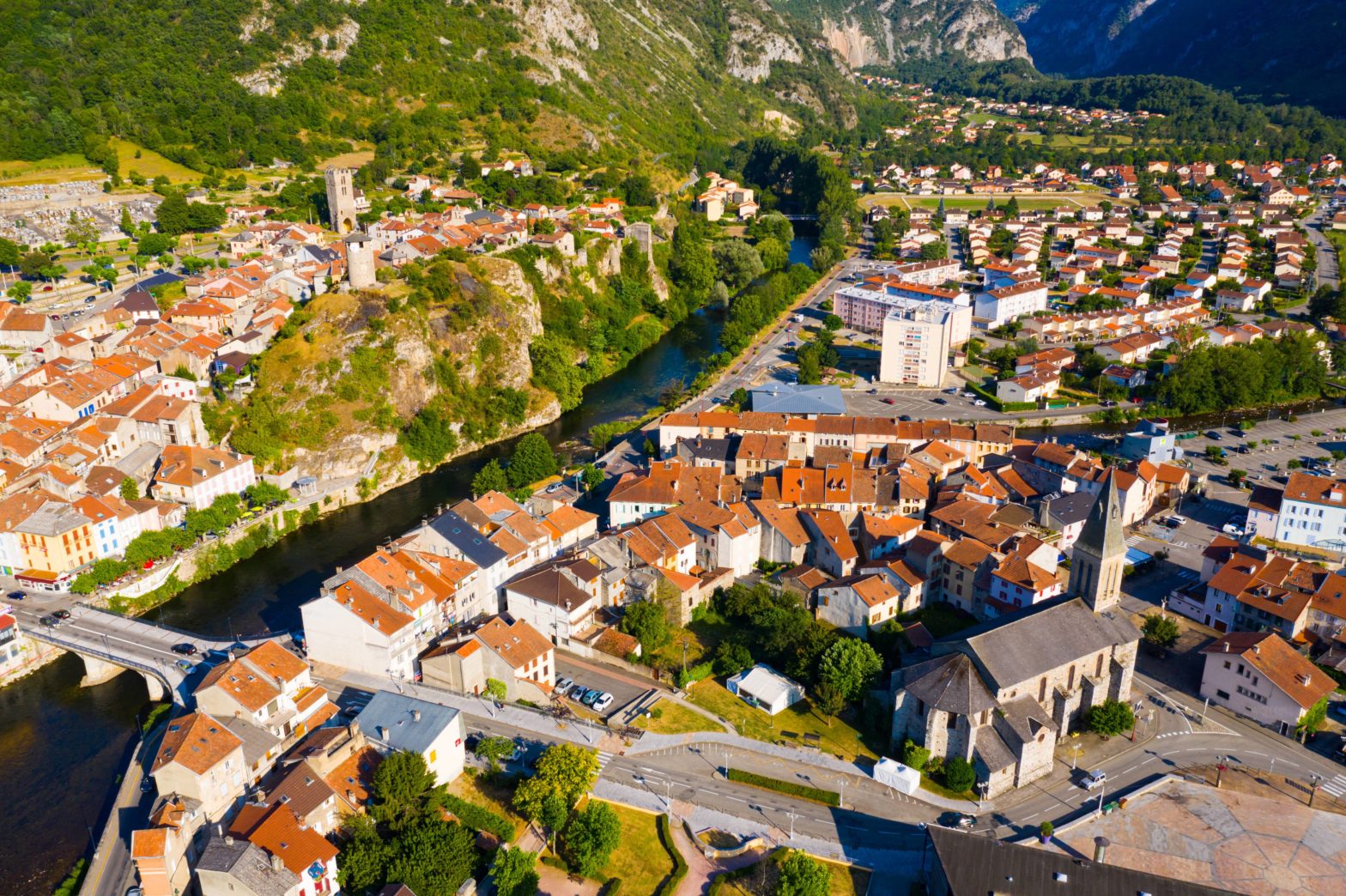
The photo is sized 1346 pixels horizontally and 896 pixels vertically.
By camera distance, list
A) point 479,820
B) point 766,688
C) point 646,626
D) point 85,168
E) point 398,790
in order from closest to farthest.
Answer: point 398,790, point 479,820, point 766,688, point 646,626, point 85,168

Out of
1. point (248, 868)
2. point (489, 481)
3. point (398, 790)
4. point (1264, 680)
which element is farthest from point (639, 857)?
point (489, 481)

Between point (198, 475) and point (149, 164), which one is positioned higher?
point (149, 164)

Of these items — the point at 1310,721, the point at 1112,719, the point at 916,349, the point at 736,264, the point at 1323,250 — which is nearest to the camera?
the point at 1112,719

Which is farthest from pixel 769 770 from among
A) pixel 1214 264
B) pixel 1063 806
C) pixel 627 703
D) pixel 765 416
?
pixel 1214 264

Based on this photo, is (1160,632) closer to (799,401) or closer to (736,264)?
(799,401)

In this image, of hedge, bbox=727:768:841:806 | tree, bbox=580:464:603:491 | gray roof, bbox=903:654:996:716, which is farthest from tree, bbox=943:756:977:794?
tree, bbox=580:464:603:491

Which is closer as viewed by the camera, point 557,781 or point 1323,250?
point 557,781

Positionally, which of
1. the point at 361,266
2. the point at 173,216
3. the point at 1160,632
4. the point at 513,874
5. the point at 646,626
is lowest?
the point at 513,874
